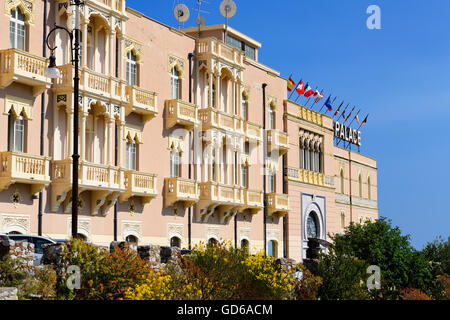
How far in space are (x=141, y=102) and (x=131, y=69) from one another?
183cm

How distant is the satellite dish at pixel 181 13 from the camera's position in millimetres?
42719

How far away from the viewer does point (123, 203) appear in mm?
31828

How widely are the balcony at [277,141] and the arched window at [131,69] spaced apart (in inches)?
510

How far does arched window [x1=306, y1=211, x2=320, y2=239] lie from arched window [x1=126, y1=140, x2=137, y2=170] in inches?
770

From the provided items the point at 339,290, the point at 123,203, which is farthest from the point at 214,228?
the point at 339,290

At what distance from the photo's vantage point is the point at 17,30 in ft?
89.3

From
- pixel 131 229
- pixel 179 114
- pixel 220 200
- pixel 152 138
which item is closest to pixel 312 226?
pixel 220 200

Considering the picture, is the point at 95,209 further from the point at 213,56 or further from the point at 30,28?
the point at 213,56

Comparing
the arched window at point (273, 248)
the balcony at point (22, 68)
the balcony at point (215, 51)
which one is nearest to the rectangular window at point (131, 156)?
the balcony at point (22, 68)

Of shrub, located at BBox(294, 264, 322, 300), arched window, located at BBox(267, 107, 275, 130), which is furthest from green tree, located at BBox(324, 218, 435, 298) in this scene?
arched window, located at BBox(267, 107, 275, 130)

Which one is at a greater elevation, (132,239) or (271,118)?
(271,118)

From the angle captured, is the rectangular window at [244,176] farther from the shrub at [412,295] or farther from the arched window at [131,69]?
the shrub at [412,295]

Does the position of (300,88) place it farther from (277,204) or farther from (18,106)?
(18,106)

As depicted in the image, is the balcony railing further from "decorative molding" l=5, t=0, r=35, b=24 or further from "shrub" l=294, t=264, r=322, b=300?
"shrub" l=294, t=264, r=322, b=300
